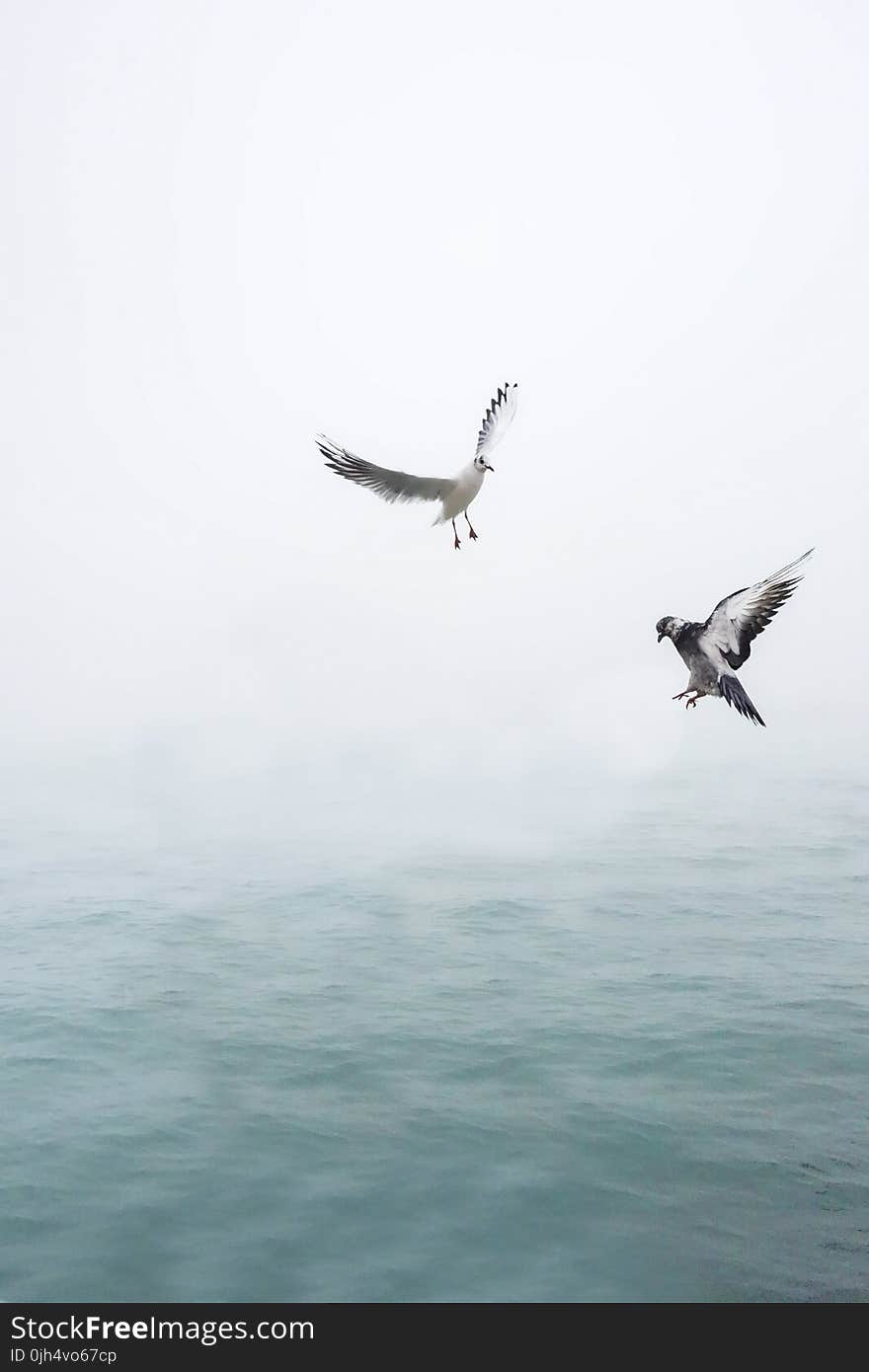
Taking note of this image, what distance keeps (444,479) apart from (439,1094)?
16509 mm

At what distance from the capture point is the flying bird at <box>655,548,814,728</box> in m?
10.9

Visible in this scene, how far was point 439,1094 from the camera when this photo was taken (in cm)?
2539

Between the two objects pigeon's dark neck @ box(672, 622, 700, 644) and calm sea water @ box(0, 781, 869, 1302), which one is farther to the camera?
calm sea water @ box(0, 781, 869, 1302)

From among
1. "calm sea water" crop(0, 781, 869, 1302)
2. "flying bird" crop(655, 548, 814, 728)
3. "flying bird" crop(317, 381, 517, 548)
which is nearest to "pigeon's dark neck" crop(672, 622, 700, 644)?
"flying bird" crop(655, 548, 814, 728)

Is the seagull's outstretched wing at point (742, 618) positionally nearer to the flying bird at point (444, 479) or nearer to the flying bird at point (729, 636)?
the flying bird at point (729, 636)

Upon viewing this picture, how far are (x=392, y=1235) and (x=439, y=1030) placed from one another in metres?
9.43

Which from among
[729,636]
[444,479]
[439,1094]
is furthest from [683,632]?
[439,1094]

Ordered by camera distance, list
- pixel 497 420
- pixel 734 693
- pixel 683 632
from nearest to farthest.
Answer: pixel 734 693, pixel 683 632, pixel 497 420

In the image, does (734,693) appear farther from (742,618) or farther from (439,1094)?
(439,1094)

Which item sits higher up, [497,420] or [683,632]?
[497,420]

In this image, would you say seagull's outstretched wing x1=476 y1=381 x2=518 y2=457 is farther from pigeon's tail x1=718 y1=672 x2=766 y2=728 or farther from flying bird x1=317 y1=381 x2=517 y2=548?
pigeon's tail x1=718 y1=672 x2=766 y2=728

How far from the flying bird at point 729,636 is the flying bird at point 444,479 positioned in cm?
317

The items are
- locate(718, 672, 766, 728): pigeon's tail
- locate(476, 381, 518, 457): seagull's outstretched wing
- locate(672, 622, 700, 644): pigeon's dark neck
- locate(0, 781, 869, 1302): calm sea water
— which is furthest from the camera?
locate(0, 781, 869, 1302): calm sea water
